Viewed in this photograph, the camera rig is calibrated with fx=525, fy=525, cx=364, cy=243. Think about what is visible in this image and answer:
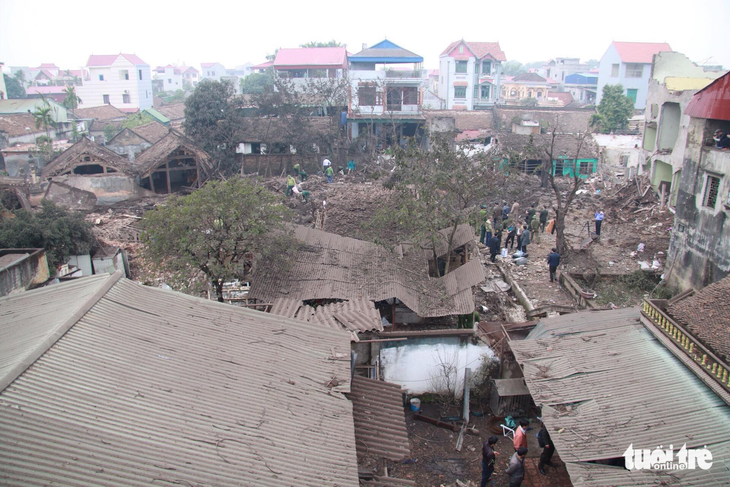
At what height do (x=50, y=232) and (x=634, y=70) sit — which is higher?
(x=634, y=70)

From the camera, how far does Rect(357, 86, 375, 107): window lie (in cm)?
3506

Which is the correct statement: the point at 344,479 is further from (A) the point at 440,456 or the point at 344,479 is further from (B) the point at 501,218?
(B) the point at 501,218

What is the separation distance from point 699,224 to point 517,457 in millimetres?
10508

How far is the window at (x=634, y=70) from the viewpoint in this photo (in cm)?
4755

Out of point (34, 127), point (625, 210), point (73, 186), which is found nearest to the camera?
point (625, 210)

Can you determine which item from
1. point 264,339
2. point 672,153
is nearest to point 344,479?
point 264,339

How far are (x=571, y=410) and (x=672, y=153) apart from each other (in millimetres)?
18575

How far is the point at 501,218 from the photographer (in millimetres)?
20672

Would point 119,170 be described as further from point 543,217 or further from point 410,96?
point 543,217

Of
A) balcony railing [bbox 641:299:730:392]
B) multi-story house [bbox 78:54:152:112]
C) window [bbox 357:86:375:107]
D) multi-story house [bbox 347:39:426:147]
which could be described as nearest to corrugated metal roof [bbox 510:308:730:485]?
balcony railing [bbox 641:299:730:392]

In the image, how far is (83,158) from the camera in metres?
27.1

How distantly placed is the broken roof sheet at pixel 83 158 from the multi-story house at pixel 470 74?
30.0m

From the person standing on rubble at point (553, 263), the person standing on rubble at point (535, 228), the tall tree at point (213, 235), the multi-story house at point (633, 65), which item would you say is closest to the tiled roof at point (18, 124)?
the tall tree at point (213, 235)

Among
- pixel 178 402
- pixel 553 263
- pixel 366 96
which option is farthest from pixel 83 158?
pixel 178 402
